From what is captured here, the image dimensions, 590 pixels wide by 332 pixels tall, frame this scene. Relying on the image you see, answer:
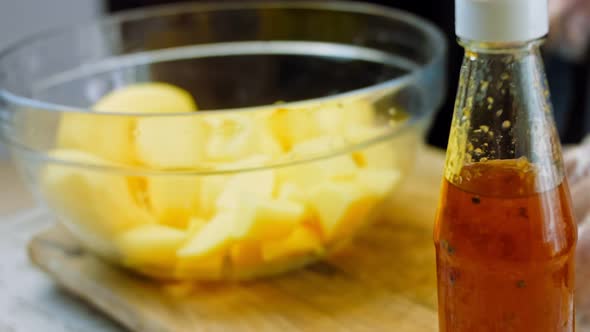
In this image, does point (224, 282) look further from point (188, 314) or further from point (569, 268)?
point (569, 268)

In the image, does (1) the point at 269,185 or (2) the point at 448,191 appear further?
(1) the point at 269,185

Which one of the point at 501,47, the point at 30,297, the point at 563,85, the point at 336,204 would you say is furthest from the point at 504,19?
the point at 563,85

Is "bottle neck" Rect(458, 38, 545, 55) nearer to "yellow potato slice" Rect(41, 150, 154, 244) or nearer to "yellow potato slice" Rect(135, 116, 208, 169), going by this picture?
"yellow potato slice" Rect(135, 116, 208, 169)

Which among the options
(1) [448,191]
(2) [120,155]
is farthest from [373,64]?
(1) [448,191]

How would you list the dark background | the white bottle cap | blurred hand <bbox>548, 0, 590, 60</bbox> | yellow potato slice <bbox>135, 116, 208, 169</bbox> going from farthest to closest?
the dark background
blurred hand <bbox>548, 0, 590, 60</bbox>
yellow potato slice <bbox>135, 116, 208, 169</bbox>
the white bottle cap

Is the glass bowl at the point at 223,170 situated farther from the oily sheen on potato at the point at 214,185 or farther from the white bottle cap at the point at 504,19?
the white bottle cap at the point at 504,19

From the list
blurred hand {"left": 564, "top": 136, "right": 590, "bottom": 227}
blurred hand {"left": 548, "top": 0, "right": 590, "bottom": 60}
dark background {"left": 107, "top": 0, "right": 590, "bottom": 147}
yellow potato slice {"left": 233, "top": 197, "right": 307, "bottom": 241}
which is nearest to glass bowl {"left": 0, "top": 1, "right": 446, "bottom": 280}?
yellow potato slice {"left": 233, "top": 197, "right": 307, "bottom": 241}
